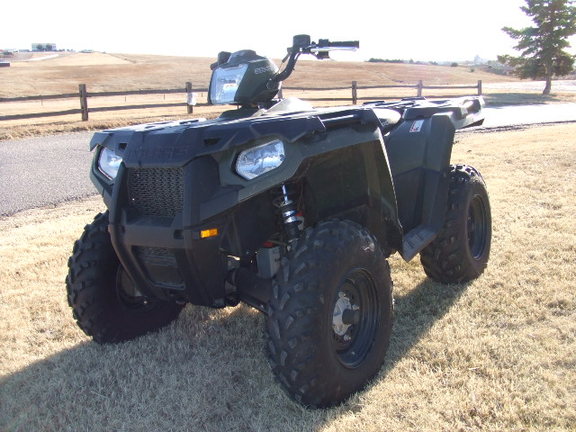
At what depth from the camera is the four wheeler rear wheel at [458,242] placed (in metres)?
4.03

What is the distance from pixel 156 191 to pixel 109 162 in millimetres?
633

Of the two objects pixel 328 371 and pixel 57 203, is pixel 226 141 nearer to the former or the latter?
pixel 328 371

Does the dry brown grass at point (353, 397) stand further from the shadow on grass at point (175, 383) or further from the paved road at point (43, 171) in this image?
the paved road at point (43, 171)

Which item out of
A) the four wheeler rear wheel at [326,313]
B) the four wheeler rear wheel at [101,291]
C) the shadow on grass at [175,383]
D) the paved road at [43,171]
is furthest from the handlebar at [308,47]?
the paved road at [43,171]

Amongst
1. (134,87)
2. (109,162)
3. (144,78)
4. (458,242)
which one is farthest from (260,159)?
(144,78)

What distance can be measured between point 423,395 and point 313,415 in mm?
562

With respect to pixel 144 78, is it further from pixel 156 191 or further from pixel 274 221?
pixel 156 191

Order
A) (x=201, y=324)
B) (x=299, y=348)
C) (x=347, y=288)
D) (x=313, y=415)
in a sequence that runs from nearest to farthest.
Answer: (x=299, y=348) < (x=313, y=415) < (x=347, y=288) < (x=201, y=324)

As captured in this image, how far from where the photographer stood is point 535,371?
9.86 feet

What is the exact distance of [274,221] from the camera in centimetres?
312

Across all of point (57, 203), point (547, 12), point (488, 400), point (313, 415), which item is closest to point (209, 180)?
point (313, 415)

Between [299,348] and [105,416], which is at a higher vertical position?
[299,348]

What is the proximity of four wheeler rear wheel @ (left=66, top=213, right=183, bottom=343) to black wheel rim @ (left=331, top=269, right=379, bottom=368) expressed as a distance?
1.11m

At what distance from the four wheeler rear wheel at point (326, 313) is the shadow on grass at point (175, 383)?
187 millimetres
